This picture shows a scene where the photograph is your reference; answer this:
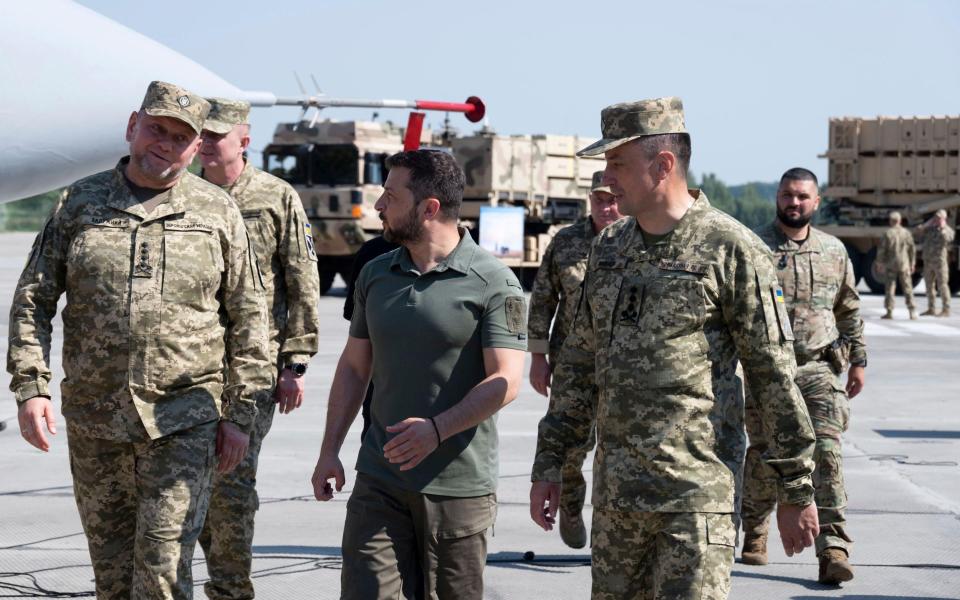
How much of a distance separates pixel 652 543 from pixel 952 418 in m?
8.19

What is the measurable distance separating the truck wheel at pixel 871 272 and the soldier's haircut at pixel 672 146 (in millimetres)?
25193

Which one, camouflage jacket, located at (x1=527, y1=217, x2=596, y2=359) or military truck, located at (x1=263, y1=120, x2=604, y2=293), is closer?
camouflage jacket, located at (x1=527, y1=217, x2=596, y2=359)

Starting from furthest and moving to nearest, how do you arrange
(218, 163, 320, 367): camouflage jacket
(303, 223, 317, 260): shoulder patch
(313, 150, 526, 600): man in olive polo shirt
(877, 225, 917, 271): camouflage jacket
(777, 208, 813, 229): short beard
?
(877, 225, 917, 271): camouflage jacket → (777, 208, 813, 229): short beard → (303, 223, 317, 260): shoulder patch → (218, 163, 320, 367): camouflage jacket → (313, 150, 526, 600): man in olive polo shirt

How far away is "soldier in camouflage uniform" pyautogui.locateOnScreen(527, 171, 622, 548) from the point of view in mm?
6375

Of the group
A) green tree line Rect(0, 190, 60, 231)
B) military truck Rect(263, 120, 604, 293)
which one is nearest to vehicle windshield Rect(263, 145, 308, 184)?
military truck Rect(263, 120, 604, 293)

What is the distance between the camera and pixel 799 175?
6344mm

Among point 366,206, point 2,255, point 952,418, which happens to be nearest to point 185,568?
point 952,418

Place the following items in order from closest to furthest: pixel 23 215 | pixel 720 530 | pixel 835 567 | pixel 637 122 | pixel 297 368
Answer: pixel 720 530, pixel 637 122, pixel 297 368, pixel 835 567, pixel 23 215

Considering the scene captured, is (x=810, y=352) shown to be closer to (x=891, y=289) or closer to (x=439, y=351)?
(x=439, y=351)

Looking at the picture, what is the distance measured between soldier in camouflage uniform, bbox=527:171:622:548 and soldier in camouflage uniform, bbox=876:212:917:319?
629 inches

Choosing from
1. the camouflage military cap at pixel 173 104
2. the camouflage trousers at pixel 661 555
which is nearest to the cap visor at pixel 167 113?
the camouflage military cap at pixel 173 104

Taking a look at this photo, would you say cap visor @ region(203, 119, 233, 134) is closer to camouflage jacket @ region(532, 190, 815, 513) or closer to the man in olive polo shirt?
the man in olive polo shirt

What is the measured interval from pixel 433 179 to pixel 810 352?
9.06 ft

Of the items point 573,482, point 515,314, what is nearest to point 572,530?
point 573,482
